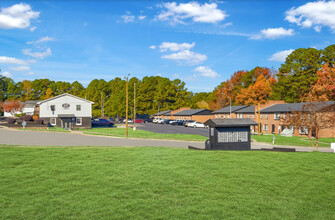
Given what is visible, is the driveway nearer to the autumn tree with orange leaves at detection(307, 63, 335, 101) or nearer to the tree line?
the tree line

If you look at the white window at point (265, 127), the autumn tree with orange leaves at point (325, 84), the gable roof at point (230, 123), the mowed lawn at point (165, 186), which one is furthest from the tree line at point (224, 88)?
the mowed lawn at point (165, 186)

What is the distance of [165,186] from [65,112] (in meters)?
56.1

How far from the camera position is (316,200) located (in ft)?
30.3

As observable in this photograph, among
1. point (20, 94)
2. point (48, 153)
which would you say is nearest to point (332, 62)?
point (48, 153)

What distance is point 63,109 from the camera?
61.6 meters

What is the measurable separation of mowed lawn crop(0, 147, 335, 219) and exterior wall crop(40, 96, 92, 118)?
4791 centimetres

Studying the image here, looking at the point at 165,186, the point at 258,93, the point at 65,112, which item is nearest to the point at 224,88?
the point at 258,93

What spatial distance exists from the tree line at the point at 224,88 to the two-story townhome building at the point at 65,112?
32.3m

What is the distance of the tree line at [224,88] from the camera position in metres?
71.5

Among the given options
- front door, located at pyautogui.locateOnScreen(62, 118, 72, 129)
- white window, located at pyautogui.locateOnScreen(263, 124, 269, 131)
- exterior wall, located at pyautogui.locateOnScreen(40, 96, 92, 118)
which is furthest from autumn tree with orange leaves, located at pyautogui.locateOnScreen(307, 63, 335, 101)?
front door, located at pyautogui.locateOnScreen(62, 118, 72, 129)

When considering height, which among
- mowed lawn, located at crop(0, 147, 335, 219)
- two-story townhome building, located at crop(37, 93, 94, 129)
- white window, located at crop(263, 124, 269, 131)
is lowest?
mowed lawn, located at crop(0, 147, 335, 219)

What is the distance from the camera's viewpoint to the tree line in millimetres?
71463

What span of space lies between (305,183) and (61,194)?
912cm

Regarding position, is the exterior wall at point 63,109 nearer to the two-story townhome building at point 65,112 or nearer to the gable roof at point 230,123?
the two-story townhome building at point 65,112
